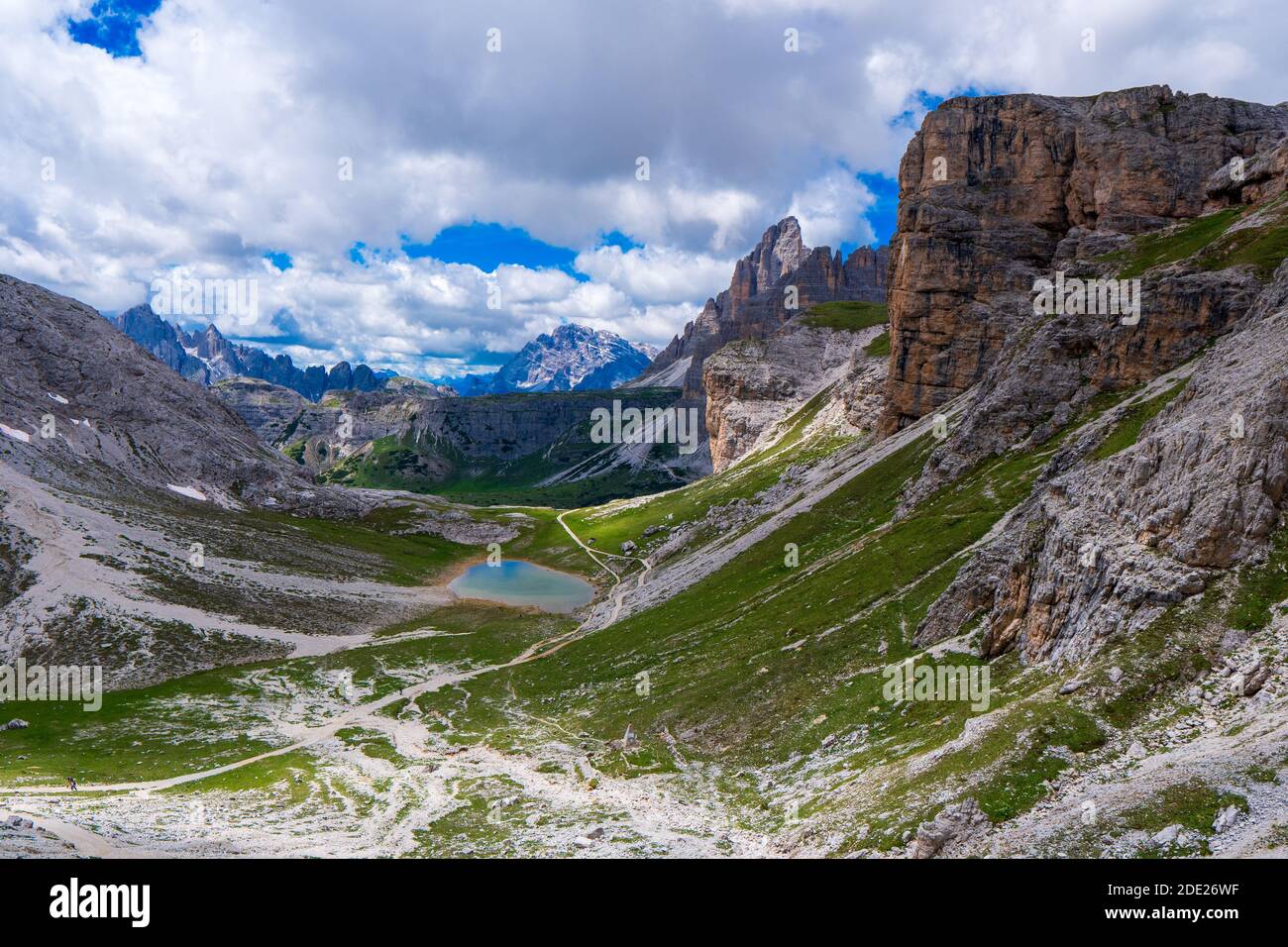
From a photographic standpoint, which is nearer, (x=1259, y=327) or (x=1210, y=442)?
(x=1210, y=442)

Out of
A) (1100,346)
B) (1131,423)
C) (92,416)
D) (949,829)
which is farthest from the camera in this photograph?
(92,416)

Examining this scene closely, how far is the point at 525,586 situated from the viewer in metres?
157

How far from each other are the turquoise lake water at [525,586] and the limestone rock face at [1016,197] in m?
72.7

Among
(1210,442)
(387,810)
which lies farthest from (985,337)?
(387,810)

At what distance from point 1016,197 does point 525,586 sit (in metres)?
128

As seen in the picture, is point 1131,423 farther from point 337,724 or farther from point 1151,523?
point 337,724

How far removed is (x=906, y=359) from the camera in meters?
144

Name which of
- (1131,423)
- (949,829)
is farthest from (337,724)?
(1131,423)

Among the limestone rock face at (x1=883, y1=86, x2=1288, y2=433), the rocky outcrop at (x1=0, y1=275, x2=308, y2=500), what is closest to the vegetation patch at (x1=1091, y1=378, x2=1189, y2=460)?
the limestone rock face at (x1=883, y1=86, x2=1288, y2=433)

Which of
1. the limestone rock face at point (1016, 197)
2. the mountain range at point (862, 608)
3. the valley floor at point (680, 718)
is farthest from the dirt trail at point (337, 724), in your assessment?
the limestone rock face at point (1016, 197)

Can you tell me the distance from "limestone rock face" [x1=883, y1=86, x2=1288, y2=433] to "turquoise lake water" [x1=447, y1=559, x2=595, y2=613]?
72734 mm

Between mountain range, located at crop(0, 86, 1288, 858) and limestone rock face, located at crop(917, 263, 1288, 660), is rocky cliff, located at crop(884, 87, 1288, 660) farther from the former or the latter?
mountain range, located at crop(0, 86, 1288, 858)
